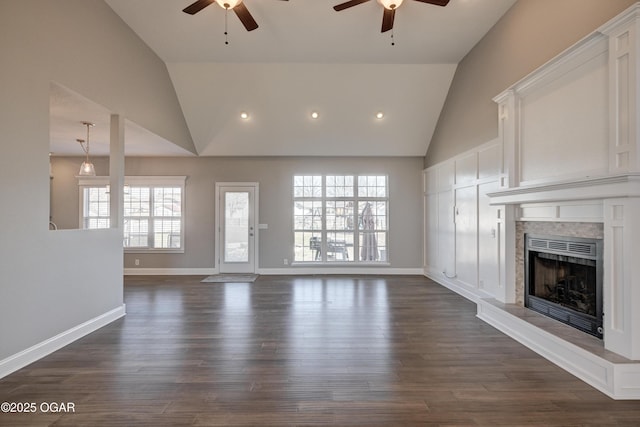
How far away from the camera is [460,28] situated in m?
4.40

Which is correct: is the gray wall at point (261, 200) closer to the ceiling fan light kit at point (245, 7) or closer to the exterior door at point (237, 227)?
the exterior door at point (237, 227)

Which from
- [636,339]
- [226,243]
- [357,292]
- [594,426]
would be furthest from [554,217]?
[226,243]

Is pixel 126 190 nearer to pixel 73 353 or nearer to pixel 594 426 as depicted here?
pixel 73 353

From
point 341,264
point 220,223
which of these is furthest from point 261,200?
point 341,264

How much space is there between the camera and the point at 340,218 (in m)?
7.50

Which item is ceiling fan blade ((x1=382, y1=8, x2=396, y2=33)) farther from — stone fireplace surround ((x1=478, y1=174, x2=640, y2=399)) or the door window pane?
the door window pane

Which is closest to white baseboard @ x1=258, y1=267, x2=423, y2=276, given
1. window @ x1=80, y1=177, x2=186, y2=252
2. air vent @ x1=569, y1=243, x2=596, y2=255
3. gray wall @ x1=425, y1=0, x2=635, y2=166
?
window @ x1=80, y1=177, x2=186, y2=252

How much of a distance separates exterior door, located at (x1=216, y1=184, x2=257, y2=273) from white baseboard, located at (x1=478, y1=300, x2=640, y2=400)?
5166 mm

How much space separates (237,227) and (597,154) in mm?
6343

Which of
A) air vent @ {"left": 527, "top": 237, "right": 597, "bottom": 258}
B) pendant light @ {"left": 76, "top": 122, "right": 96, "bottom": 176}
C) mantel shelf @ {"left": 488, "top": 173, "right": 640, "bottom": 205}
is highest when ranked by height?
pendant light @ {"left": 76, "top": 122, "right": 96, "bottom": 176}

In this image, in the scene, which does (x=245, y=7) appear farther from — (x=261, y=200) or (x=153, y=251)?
(x=153, y=251)

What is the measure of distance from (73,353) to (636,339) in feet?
15.6

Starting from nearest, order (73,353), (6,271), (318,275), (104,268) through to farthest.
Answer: (6,271) < (73,353) < (104,268) < (318,275)

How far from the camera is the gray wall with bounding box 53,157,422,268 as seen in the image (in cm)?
732
